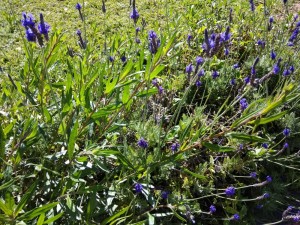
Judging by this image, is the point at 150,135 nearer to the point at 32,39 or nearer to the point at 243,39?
the point at 32,39

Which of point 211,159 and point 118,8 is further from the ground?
point 118,8

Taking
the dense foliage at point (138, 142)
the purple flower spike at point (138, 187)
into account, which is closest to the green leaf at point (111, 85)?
the dense foliage at point (138, 142)

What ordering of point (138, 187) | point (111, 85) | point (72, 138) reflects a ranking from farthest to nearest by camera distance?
point (138, 187) → point (111, 85) → point (72, 138)

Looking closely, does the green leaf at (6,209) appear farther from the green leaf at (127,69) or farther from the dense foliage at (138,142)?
the green leaf at (127,69)

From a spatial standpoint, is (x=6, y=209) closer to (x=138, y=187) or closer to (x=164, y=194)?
(x=138, y=187)

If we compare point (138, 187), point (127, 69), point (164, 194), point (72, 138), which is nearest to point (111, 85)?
point (127, 69)

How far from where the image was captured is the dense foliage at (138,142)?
191 cm

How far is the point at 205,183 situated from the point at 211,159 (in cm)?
16


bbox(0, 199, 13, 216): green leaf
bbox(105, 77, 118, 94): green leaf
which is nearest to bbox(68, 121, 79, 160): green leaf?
bbox(105, 77, 118, 94): green leaf

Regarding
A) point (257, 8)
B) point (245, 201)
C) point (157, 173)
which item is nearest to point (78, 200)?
point (157, 173)

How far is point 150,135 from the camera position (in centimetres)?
244

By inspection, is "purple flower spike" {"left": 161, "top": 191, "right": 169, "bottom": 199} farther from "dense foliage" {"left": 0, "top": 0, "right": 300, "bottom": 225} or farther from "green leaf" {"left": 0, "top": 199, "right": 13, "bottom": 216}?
"green leaf" {"left": 0, "top": 199, "right": 13, "bottom": 216}

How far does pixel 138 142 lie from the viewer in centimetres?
215

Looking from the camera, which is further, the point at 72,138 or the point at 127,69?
the point at 127,69
